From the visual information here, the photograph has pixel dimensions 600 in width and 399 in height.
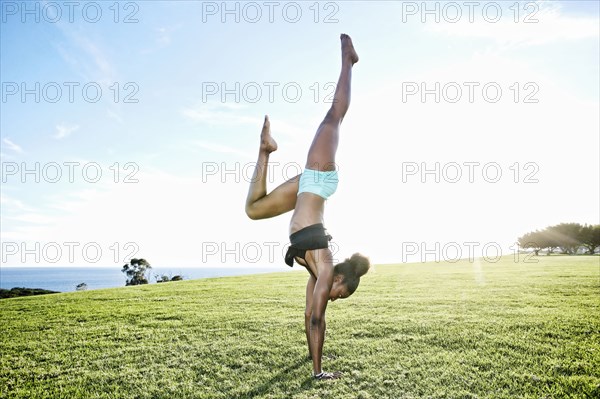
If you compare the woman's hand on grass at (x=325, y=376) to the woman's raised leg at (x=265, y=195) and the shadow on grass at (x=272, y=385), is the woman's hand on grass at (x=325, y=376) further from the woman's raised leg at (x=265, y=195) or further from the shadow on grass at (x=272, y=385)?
the woman's raised leg at (x=265, y=195)

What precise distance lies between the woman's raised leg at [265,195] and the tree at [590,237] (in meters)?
71.8

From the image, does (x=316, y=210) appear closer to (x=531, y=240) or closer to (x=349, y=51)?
(x=349, y=51)

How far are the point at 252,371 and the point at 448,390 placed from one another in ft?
7.91

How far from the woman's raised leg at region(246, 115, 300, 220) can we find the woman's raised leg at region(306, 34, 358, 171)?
47cm

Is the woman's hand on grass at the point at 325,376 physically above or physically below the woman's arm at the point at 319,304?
below

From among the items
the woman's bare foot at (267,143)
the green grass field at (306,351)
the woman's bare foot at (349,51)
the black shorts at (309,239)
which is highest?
the woman's bare foot at (349,51)

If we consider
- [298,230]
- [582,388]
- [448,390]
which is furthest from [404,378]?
[298,230]

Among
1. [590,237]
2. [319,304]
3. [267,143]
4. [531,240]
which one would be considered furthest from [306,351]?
[531,240]

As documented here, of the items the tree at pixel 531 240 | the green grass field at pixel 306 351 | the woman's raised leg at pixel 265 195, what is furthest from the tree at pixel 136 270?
the tree at pixel 531 240

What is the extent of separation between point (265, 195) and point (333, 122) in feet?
4.60

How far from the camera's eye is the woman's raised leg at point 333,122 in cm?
508

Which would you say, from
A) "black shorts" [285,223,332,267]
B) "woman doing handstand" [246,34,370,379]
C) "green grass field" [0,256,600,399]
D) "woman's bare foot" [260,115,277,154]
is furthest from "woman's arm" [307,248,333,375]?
"woman's bare foot" [260,115,277,154]

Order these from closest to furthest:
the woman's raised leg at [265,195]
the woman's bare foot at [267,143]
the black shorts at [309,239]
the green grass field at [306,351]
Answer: the green grass field at [306,351] < the black shorts at [309,239] < the woman's raised leg at [265,195] < the woman's bare foot at [267,143]

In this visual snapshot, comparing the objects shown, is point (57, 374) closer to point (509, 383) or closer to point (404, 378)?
point (404, 378)
